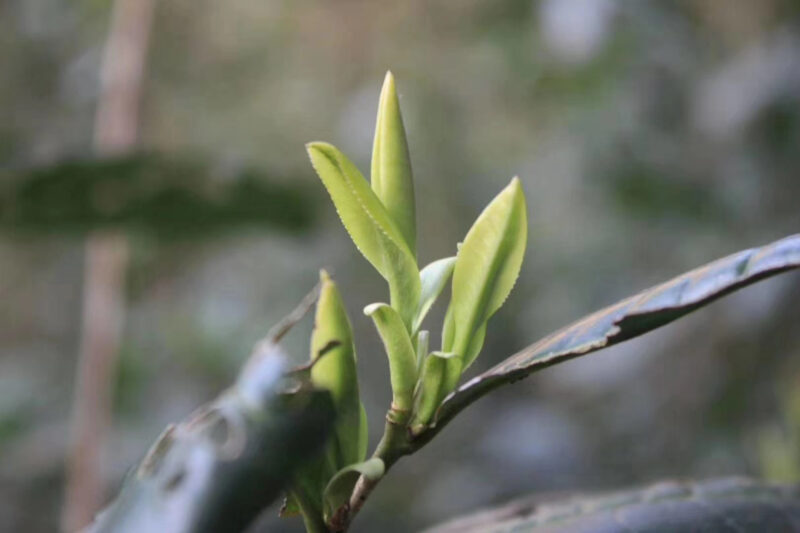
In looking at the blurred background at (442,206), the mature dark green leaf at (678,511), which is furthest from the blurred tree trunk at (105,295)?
the mature dark green leaf at (678,511)

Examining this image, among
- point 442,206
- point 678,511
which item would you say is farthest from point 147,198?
point 442,206

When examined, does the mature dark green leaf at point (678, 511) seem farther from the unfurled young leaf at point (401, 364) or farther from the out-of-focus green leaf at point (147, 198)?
the out-of-focus green leaf at point (147, 198)

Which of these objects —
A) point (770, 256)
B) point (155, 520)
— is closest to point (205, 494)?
point (155, 520)

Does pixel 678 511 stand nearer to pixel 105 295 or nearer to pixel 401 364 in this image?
pixel 401 364

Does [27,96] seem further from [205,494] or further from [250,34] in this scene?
[205,494]

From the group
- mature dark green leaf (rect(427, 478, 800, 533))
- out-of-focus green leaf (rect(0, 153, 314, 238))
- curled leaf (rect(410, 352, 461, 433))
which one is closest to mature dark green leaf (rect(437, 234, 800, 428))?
curled leaf (rect(410, 352, 461, 433))

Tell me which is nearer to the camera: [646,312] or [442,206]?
[646,312]

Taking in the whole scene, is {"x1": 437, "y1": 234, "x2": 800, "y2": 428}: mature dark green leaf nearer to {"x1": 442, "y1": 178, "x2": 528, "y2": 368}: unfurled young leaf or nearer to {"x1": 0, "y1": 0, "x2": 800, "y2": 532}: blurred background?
{"x1": 442, "y1": 178, "x2": 528, "y2": 368}: unfurled young leaf
